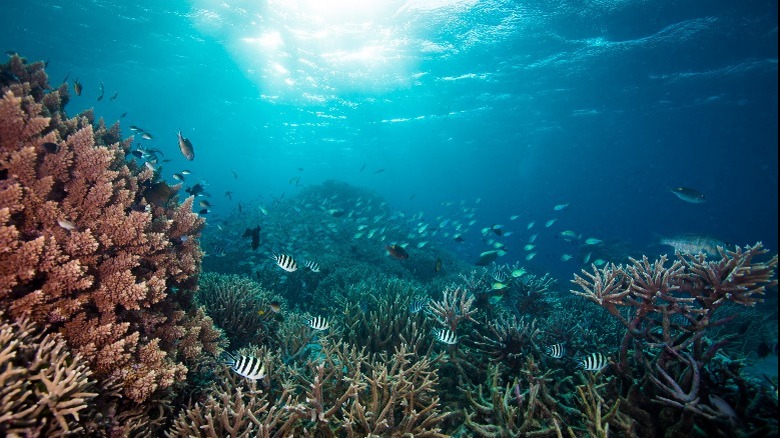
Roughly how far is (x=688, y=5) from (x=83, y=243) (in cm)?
2382

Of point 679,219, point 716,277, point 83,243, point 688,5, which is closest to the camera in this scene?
point 83,243

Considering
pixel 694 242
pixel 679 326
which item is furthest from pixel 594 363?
pixel 694 242

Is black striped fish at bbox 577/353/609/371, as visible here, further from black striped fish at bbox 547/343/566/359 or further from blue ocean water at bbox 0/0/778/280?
blue ocean water at bbox 0/0/778/280

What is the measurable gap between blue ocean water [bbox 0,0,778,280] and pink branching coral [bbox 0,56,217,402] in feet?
9.88

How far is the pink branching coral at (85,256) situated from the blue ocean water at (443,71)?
301 centimetres

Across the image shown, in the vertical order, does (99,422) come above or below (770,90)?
above

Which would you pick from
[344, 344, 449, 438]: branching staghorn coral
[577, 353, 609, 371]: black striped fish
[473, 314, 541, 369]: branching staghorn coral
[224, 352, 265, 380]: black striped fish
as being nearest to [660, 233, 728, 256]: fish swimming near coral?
[473, 314, 541, 369]: branching staghorn coral

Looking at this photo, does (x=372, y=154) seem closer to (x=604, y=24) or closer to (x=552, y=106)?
(x=552, y=106)

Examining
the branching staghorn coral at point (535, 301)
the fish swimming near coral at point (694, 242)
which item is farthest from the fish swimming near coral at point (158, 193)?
the fish swimming near coral at point (694, 242)

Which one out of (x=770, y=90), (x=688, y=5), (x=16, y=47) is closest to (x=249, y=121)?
(x=16, y=47)

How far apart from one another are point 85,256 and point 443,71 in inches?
998

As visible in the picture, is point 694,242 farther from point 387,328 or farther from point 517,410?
point 387,328

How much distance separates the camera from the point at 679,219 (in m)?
105

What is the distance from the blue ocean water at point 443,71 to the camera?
57.8 feet
